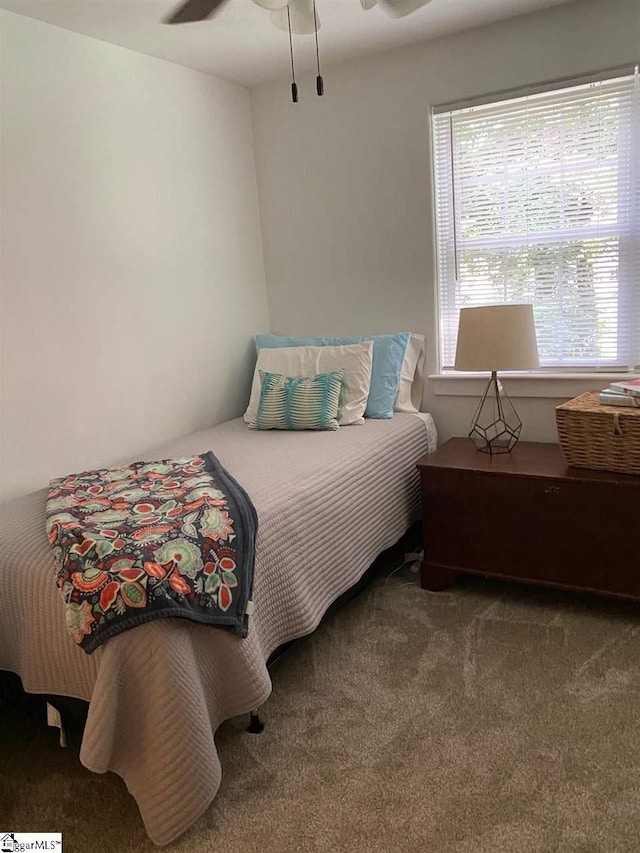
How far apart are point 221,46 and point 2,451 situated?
74.4 inches

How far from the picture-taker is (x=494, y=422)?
3.00 meters

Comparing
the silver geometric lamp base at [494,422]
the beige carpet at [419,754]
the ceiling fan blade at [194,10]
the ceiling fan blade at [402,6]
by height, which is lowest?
the beige carpet at [419,754]

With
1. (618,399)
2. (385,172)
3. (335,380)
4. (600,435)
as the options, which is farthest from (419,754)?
(385,172)

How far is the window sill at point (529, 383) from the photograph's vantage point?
2744 mm

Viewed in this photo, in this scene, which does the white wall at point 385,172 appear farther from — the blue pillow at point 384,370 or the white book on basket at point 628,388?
the white book on basket at point 628,388

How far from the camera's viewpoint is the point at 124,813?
1.60 metres

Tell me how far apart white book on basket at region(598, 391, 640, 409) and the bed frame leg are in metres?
1.59

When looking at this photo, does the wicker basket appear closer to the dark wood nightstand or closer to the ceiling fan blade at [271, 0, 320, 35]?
the dark wood nightstand

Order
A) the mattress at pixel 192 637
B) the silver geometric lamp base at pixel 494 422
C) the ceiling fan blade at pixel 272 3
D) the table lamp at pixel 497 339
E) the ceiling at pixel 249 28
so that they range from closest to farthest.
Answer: the mattress at pixel 192 637, the ceiling fan blade at pixel 272 3, the ceiling at pixel 249 28, the table lamp at pixel 497 339, the silver geometric lamp base at pixel 494 422

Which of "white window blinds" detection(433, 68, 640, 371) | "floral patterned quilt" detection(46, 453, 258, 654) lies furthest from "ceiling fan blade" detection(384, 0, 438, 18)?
"floral patterned quilt" detection(46, 453, 258, 654)

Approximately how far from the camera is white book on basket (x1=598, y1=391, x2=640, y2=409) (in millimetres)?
2281

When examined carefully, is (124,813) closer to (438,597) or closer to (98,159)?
(438,597)
